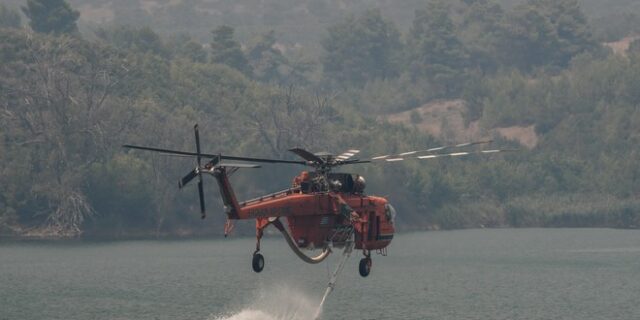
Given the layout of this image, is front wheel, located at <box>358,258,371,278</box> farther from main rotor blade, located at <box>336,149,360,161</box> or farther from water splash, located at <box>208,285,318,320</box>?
water splash, located at <box>208,285,318,320</box>

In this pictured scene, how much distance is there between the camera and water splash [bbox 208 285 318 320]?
3253 inches

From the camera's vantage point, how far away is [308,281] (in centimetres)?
10412

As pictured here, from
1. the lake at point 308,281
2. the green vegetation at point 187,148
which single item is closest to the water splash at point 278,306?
the lake at point 308,281

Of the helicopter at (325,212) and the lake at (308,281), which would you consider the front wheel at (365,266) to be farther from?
the lake at (308,281)

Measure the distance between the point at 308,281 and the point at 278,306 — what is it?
14.2m

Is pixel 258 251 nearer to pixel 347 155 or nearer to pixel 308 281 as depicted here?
pixel 347 155

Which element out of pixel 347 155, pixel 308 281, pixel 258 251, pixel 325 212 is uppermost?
pixel 347 155

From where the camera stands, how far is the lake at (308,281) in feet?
282

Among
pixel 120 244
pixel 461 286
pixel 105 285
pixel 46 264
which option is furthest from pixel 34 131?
pixel 461 286

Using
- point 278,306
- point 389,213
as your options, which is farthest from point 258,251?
point 278,306

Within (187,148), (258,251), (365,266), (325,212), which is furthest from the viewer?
(187,148)

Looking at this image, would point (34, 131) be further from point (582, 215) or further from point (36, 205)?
point (582, 215)

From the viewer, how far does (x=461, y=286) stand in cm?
10231

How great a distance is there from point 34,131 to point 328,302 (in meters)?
64.2
